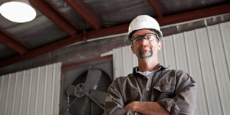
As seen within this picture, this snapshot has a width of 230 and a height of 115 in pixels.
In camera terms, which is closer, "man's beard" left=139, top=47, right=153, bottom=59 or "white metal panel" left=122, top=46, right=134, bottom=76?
"man's beard" left=139, top=47, right=153, bottom=59

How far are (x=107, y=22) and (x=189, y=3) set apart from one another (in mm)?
1962

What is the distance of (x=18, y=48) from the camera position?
7.79m

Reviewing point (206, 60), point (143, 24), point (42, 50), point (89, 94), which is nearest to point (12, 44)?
point (42, 50)

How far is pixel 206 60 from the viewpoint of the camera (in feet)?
17.4

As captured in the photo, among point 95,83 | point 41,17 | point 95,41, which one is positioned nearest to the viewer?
point 95,83

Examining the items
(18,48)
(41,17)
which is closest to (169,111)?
(41,17)

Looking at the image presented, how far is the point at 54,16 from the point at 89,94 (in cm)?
194

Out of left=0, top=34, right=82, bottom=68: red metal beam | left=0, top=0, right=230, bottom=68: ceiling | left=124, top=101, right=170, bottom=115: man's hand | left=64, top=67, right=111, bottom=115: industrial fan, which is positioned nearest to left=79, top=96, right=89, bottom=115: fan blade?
left=64, top=67, right=111, bottom=115: industrial fan

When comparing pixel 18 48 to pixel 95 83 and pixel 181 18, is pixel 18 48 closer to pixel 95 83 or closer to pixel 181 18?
pixel 95 83

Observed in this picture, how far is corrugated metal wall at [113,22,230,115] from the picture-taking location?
4.98m

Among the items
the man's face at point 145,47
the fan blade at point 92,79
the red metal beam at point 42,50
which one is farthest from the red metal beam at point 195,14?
the man's face at point 145,47

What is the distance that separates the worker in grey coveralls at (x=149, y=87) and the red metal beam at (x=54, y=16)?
3.26 m

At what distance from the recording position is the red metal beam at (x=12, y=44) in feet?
23.6

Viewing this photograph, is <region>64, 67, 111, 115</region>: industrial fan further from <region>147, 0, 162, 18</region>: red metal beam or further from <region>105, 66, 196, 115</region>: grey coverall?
<region>105, 66, 196, 115</region>: grey coverall
